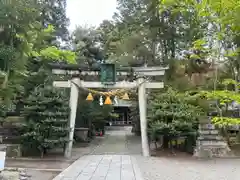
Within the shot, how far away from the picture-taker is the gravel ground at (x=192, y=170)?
280 inches

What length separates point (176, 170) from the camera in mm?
8109

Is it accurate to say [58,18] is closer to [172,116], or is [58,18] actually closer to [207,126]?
[172,116]

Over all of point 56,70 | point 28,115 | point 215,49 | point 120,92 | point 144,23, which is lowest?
point 28,115

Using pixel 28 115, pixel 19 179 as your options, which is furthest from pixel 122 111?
pixel 19 179

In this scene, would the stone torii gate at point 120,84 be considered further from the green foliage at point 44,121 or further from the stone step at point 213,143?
the stone step at point 213,143

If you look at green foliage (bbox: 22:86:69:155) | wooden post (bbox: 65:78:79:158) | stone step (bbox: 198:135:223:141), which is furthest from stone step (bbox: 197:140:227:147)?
green foliage (bbox: 22:86:69:155)

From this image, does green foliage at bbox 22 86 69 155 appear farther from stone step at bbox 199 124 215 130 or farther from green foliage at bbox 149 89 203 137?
stone step at bbox 199 124 215 130

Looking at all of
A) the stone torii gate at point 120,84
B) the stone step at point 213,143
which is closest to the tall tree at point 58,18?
the stone torii gate at point 120,84

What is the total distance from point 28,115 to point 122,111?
86.9 ft

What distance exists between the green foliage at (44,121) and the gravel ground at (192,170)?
364 cm

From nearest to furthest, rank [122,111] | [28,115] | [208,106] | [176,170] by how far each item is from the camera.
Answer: [176,170] < [28,115] < [208,106] < [122,111]

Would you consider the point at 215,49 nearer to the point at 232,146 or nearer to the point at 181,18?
the point at 232,146

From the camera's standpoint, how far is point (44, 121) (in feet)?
32.8

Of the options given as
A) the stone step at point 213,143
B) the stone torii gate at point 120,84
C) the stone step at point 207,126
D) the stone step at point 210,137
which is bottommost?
the stone step at point 213,143
